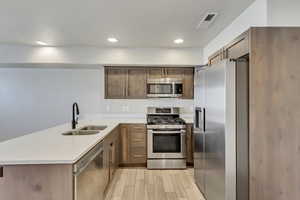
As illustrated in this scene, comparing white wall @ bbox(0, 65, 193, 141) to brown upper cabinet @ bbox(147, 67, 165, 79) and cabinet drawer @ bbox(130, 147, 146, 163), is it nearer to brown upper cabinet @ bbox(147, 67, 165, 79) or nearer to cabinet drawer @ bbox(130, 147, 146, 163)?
brown upper cabinet @ bbox(147, 67, 165, 79)

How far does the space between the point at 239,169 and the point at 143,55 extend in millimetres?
3052

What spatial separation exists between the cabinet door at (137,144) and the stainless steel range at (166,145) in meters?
0.14

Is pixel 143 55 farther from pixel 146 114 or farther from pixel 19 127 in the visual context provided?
pixel 19 127

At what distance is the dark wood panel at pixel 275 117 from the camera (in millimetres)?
2066

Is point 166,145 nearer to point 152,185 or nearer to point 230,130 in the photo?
point 152,185

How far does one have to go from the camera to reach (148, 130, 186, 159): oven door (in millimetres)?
4383

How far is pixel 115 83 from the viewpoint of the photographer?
15.9 feet

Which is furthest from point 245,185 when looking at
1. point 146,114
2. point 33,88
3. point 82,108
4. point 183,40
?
point 33,88

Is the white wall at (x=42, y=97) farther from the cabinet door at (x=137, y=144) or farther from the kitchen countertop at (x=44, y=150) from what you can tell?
the kitchen countertop at (x=44, y=150)

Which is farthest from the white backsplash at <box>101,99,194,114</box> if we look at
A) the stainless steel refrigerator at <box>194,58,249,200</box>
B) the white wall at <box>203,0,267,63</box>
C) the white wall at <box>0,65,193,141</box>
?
the stainless steel refrigerator at <box>194,58,249,200</box>

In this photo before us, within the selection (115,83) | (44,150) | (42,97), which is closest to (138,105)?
(115,83)

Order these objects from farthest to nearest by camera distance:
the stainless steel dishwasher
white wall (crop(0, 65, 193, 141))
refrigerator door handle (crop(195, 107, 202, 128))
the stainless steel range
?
white wall (crop(0, 65, 193, 141))
the stainless steel range
refrigerator door handle (crop(195, 107, 202, 128))
the stainless steel dishwasher

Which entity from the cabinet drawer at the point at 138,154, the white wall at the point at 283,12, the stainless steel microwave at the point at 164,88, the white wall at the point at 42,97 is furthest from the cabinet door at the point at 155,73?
the white wall at the point at 283,12

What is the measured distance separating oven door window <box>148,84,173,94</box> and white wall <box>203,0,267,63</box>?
4.36ft
